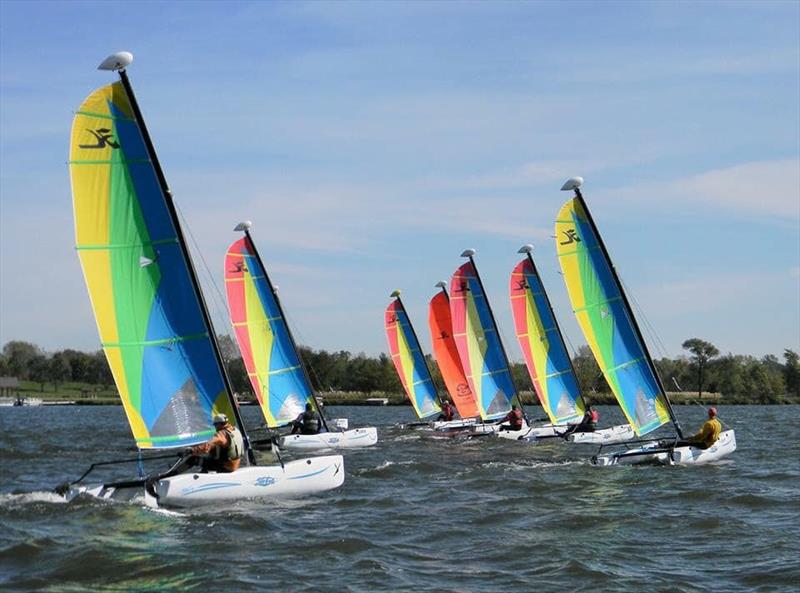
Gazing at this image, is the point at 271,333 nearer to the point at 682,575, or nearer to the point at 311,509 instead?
the point at 311,509

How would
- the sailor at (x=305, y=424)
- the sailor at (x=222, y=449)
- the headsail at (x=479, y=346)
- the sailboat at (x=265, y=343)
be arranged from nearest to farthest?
the sailor at (x=222, y=449)
the sailor at (x=305, y=424)
the sailboat at (x=265, y=343)
the headsail at (x=479, y=346)

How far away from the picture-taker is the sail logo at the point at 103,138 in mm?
18266

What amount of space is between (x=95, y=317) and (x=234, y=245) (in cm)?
1530

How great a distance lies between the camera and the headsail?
4103cm

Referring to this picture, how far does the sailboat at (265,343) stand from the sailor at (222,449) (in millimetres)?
14843

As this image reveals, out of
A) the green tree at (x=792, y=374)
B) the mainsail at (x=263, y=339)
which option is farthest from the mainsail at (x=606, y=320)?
the green tree at (x=792, y=374)

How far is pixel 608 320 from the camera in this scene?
28.0 metres

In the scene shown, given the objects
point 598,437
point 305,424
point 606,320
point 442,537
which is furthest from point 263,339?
point 442,537

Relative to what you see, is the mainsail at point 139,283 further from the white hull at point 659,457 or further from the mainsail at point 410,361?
the mainsail at point 410,361

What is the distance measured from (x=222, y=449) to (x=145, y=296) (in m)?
3.02

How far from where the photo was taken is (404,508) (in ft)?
63.1

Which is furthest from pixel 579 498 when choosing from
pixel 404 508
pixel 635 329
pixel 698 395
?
pixel 698 395

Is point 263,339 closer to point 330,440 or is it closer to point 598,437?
point 330,440

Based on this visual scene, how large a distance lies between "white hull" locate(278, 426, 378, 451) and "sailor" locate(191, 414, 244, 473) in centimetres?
1286
